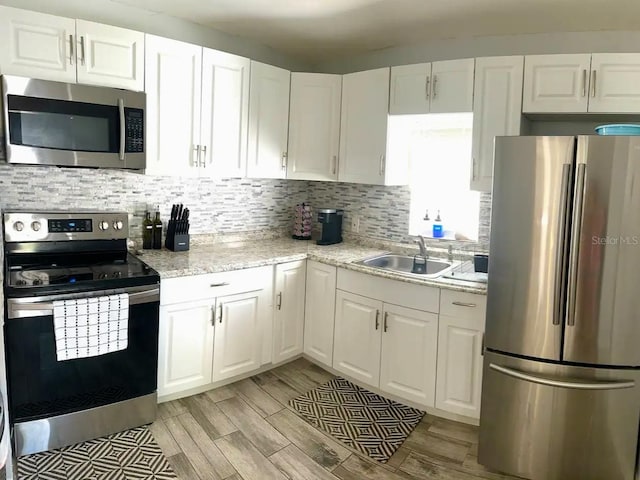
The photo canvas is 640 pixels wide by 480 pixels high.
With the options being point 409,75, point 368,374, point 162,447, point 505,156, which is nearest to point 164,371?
point 162,447

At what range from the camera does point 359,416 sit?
273 cm

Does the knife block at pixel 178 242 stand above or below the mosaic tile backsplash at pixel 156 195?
below

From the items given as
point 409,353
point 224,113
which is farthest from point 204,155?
point 409,353

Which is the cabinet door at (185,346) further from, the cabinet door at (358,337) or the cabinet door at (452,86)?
the cabinet door at (452,86)

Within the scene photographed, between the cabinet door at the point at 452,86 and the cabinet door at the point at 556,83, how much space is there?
322mm

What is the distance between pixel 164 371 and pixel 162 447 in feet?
1.47

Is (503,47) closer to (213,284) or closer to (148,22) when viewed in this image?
(148,22)

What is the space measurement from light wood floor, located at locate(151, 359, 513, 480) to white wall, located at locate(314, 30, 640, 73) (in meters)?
2.44

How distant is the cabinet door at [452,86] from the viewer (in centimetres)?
287

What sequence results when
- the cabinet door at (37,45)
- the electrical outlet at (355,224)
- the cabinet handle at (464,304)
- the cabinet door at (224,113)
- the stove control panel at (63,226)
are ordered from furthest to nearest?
the electrical outlet at (355,224) < the cabinet door at (224,113) < the cabinet handle at (464,304) < the stove control panel at (63,226) < the cabinet door at (37,45)

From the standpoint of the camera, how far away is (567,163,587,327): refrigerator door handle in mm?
2043

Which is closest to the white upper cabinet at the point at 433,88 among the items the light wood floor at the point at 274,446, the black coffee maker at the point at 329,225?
the black coffee maker at the point at 329,225

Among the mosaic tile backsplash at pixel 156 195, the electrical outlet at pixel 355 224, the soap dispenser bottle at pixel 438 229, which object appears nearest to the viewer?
the mosaic tile backsplash at pixel 156 195

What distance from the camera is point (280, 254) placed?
322 centimetres
